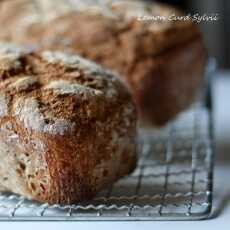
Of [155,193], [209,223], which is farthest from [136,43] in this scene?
[209,223]

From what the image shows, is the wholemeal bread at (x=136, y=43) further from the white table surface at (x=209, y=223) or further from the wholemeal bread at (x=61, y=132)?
the wholemeal bread at (x=61, y=132)

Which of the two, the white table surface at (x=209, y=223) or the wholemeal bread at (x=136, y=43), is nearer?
the white table surface at (x=209, y=223)

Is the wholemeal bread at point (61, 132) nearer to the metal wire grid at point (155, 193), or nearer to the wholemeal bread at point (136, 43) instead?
the metal wire grid at point (155, 193)

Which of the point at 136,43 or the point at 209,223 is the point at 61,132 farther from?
the point at 136,43

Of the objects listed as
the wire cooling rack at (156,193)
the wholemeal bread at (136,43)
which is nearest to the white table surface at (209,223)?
the wire cooling rack at (156,193)

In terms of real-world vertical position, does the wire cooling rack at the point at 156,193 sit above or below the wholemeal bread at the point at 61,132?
below

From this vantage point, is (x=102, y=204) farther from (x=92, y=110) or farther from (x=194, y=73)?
(x=194, y=73)
